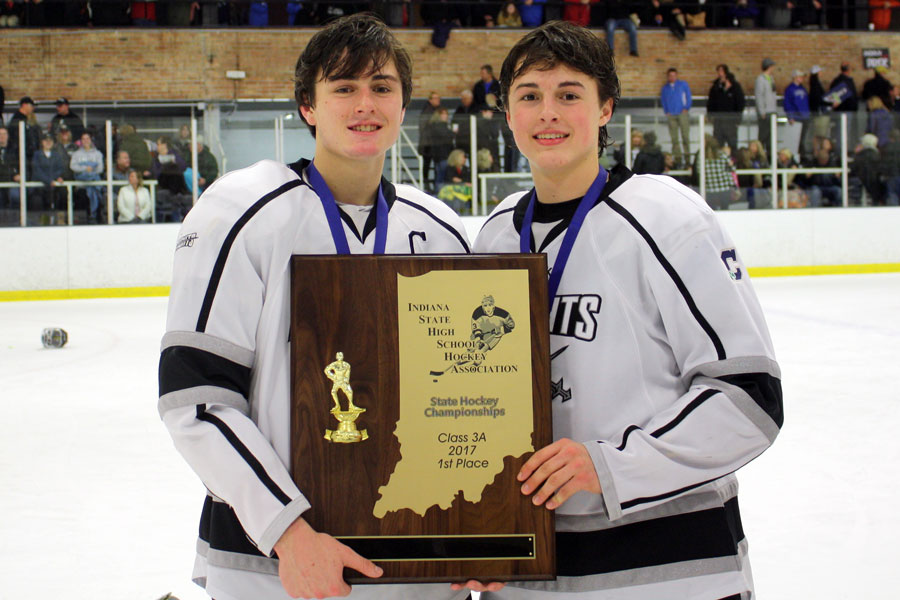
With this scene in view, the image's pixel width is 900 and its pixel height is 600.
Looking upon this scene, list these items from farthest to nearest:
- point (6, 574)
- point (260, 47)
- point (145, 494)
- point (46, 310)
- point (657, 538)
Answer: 1. point (260, 47)
2. point (46, 310)
3. point (145, 494)
4. point (6, 574)
5. point (657, 538)

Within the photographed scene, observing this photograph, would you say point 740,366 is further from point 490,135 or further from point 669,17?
point 669,17

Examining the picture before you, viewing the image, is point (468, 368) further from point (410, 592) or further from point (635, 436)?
point (410, 592)

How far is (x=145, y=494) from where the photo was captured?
3.42 meters

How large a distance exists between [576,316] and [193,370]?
0.59 m

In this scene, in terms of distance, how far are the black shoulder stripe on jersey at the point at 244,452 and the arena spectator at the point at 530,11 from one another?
43.7ft

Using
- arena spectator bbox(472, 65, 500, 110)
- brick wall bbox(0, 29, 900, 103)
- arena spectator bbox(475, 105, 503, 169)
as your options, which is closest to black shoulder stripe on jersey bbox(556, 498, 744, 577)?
arena spectator bbox(475, 105, 503, 169)

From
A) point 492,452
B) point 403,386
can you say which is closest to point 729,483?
point 492,452

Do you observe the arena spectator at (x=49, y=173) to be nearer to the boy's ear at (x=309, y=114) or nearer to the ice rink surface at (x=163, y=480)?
the ice rink surface at (x=163, y=480)

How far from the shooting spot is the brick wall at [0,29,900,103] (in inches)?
503

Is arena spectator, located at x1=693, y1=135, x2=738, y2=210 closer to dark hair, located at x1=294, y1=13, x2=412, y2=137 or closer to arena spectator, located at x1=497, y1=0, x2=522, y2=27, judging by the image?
arena spectator, located at x1=497, y1=0, x2=522, y2=27

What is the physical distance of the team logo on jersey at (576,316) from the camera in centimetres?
149

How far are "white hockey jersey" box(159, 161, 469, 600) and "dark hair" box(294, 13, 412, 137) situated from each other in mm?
181

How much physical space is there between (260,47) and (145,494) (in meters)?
10.9

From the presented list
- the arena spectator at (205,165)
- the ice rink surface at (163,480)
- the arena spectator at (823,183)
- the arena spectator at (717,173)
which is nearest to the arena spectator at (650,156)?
the arena spectator at (717,173)
